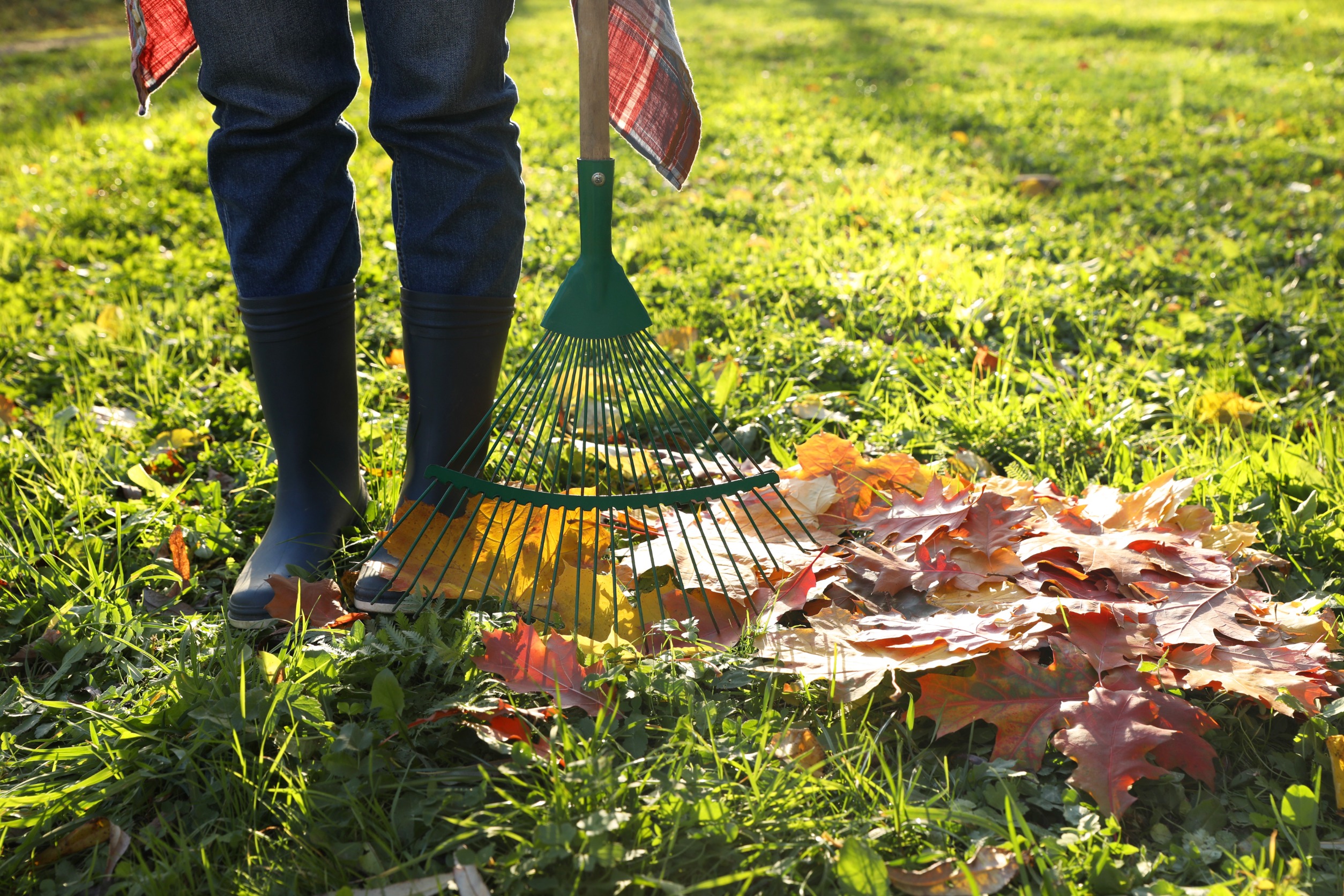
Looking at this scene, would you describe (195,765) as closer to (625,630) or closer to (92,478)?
(625,630)

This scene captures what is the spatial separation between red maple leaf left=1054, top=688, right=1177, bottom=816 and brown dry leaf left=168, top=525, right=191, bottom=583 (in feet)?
4.50

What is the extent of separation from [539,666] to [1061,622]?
72cm

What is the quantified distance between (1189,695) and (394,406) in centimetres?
169

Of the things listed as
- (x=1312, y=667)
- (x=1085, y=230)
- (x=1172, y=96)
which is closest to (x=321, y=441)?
(x=1312, y=667)

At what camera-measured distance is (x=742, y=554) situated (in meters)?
1.52

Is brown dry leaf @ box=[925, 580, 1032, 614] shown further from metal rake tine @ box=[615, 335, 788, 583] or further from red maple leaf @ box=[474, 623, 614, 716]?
red maple leaf @ box=[474, 623, 614, 716]

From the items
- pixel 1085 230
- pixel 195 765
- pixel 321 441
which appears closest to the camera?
pixel 195 765

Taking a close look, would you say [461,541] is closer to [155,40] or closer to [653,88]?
[653,88]

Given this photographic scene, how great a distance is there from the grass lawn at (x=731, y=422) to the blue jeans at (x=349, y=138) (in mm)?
459

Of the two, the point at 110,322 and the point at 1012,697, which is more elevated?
the point at 110,322

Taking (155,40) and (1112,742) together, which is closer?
(1112,742)

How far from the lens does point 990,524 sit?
1454mm

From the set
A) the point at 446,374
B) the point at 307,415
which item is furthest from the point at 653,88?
the point at 307,415

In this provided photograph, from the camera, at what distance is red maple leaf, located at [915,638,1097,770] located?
3.85ft
